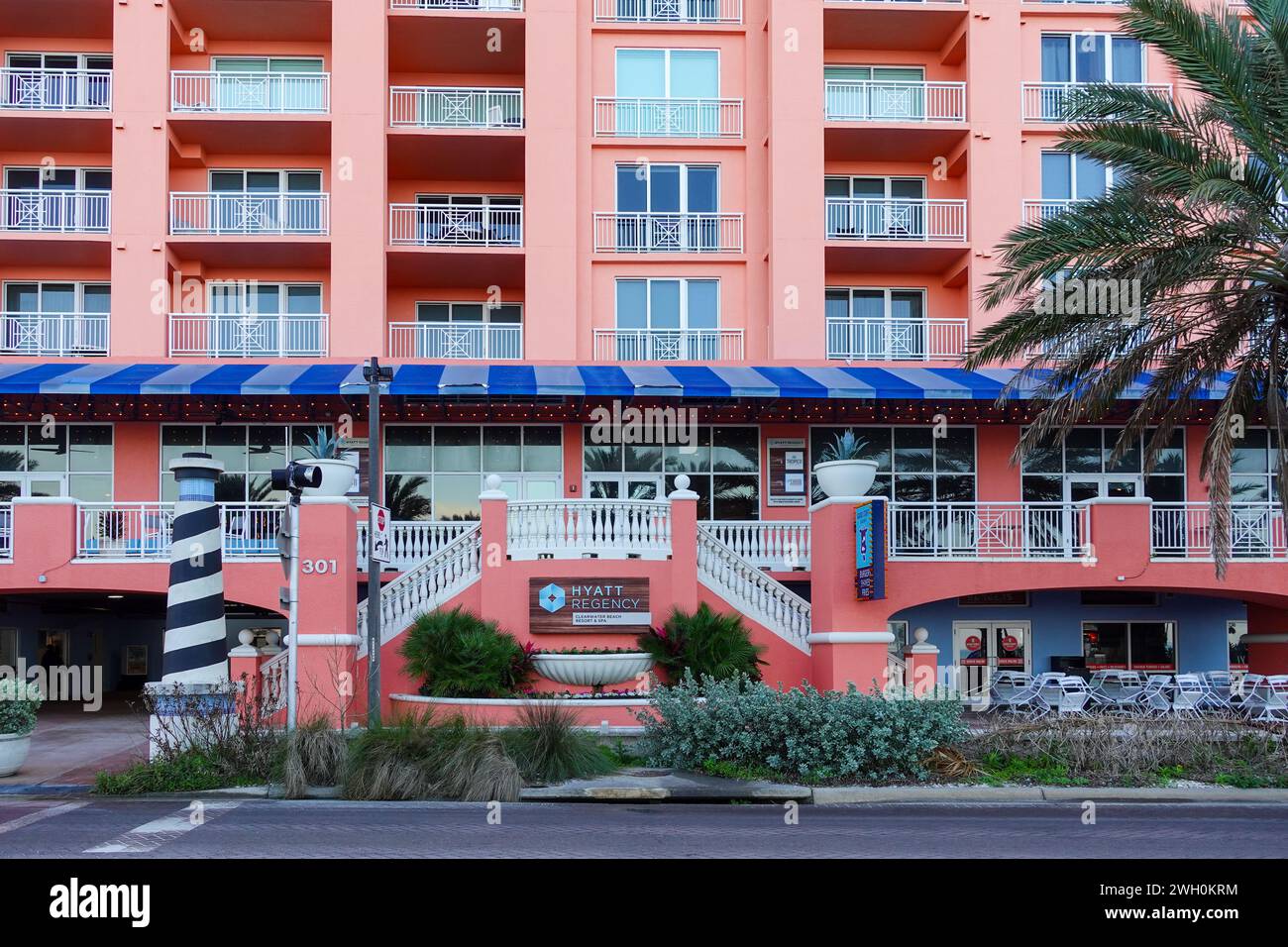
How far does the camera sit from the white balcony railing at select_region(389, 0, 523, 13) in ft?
89.9

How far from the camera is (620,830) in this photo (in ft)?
38.0

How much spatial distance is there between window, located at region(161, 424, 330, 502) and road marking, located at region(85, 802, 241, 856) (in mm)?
13826

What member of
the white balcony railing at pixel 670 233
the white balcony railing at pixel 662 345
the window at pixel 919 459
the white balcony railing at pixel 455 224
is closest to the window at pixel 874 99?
the white balcony railing at pixel 670 233

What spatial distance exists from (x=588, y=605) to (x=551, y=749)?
16.5 feet

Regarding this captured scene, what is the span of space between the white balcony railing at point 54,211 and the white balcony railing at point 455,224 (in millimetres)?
6558

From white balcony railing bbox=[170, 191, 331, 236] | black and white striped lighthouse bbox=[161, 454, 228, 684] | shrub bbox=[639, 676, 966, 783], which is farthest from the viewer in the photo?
white balcony railing bbox=[170, 191, 331, 236]

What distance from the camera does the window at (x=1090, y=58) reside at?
28.2m

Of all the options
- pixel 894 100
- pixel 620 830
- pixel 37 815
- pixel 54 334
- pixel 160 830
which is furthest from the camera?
pixel 894 100

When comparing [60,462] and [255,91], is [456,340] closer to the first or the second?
[255,91]

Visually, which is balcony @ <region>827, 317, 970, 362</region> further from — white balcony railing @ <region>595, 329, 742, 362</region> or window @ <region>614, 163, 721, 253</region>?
Answer: window @ <region>614, 163, 721, 253</region>

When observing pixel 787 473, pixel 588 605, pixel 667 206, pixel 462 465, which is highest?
pixel 667 206

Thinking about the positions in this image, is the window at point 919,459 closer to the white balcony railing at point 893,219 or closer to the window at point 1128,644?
the window at point 1128,644

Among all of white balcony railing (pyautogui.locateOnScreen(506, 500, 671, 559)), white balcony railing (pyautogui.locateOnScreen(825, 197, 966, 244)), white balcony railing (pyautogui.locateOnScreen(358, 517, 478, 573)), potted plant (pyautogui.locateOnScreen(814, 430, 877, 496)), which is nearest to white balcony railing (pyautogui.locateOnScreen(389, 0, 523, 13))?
white balcony railing (pyautogui.locateOnScreen(825, 197, 966, 244))

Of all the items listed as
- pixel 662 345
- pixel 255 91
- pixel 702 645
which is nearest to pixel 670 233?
pixel 662 345
